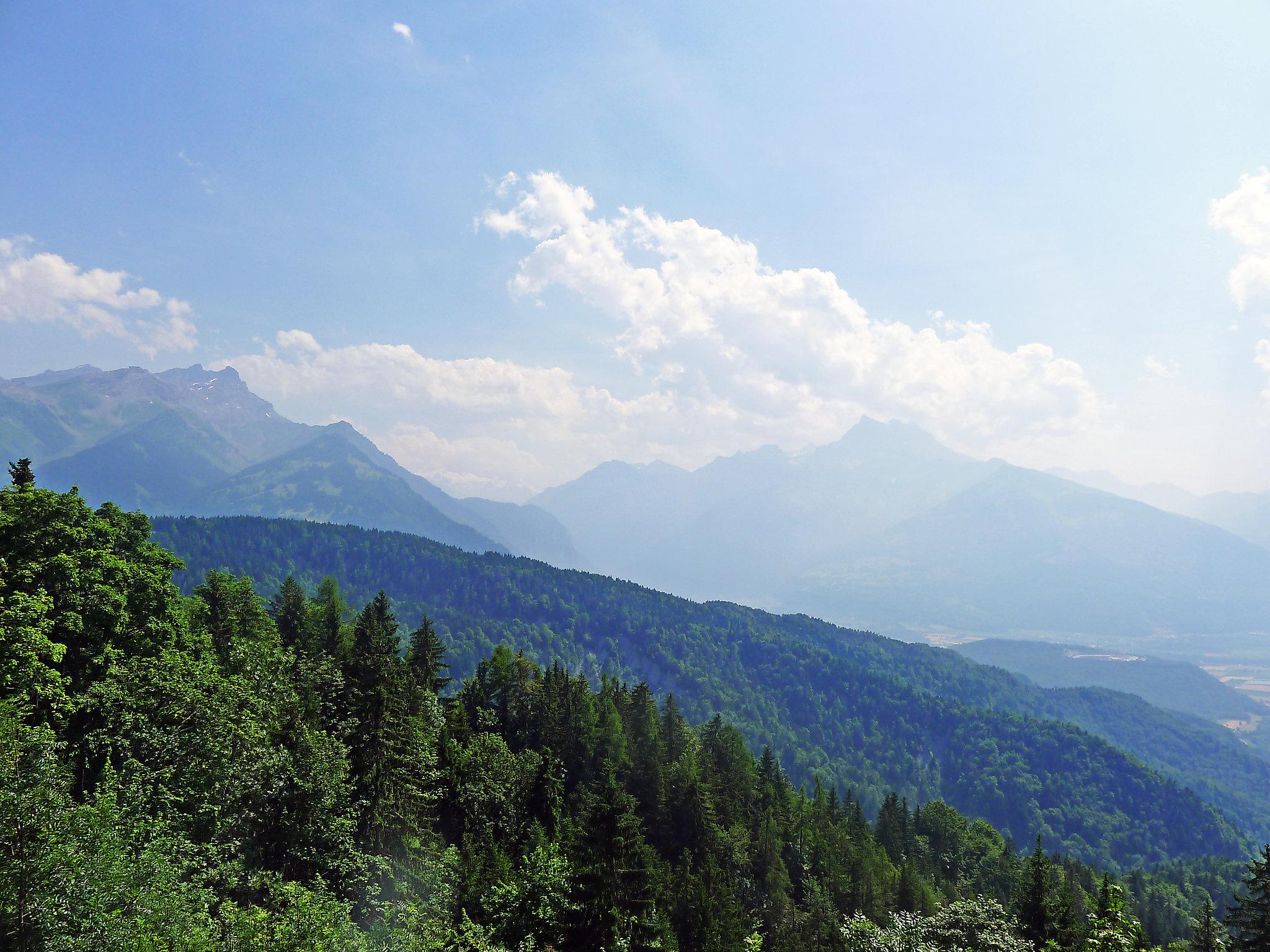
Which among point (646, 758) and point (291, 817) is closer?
point (291, 817)

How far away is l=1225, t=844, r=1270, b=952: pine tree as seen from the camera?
33.1 m

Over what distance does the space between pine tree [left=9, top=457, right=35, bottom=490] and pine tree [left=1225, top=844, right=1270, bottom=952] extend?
245 ft

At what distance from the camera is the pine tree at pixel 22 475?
4281 cm

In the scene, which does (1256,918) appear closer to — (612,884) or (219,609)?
(612,884)

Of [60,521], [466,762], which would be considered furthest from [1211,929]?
[60,521]

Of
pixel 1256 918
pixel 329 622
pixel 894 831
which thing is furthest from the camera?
pixel 894 831

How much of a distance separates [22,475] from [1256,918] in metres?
79.0

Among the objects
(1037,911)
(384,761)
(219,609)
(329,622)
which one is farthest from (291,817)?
(1037,911)

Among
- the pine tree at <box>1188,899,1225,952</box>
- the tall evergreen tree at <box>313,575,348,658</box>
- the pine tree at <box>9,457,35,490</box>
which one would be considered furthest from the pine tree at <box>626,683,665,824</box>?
the pine tree at <box>9,457,35,490</box>

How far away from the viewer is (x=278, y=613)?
77.1 metres

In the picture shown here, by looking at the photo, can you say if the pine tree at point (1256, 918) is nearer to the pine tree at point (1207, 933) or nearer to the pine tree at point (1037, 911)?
the pine tree at point (1207, 933)

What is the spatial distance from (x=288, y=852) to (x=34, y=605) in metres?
17.6

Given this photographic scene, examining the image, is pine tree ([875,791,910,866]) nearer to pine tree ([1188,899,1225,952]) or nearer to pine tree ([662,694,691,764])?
→ pine tree ([662,694,691,764])

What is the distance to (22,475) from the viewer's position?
44.2 meters
